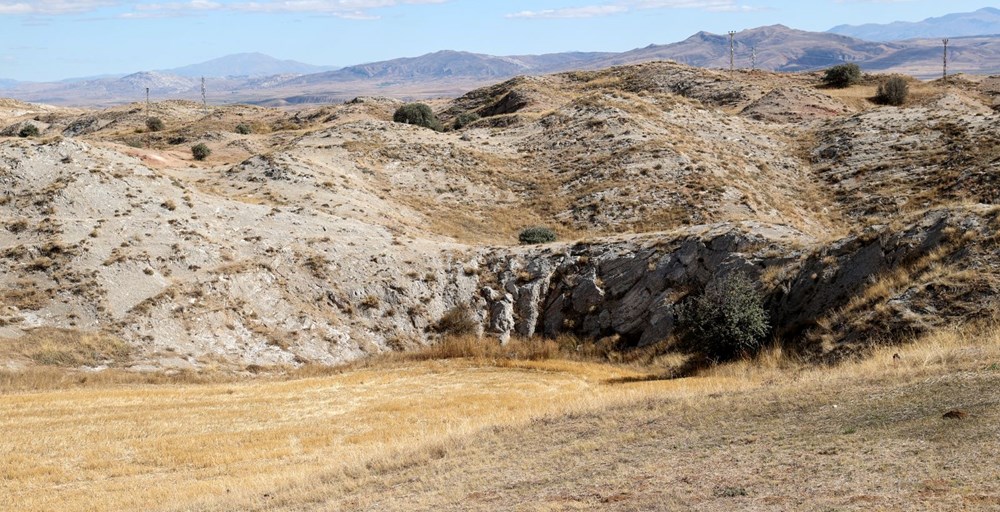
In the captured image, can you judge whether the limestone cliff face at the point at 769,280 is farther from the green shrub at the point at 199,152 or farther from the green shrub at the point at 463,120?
the green shrub at the point at 463,120

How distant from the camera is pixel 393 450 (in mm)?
16141

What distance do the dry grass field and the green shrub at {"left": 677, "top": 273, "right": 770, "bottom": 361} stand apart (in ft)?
2.70

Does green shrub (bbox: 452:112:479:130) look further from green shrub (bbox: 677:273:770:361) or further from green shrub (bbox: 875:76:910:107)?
green shrub (bbox: 677:273:770:361)

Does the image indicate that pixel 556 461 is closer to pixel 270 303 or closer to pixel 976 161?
pixel 270 303

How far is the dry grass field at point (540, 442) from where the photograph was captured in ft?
34.2

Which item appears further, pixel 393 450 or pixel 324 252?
pixel 324 252

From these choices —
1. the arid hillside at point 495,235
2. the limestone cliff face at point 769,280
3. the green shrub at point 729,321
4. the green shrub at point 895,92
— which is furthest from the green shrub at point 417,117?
the green shrub at point 729,321

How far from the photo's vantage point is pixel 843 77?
3292 inches

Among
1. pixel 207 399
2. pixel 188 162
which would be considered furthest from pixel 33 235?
pixel 188 162

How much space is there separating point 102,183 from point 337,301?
12.3 metres

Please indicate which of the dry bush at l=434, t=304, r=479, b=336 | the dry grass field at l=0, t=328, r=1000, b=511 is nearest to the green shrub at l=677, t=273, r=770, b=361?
the dry grass field at l=0, t=328, r=1000, b=511

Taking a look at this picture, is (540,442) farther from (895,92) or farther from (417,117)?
(895,92)

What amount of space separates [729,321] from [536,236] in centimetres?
1701

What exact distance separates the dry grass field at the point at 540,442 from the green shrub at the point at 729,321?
2.70ft
